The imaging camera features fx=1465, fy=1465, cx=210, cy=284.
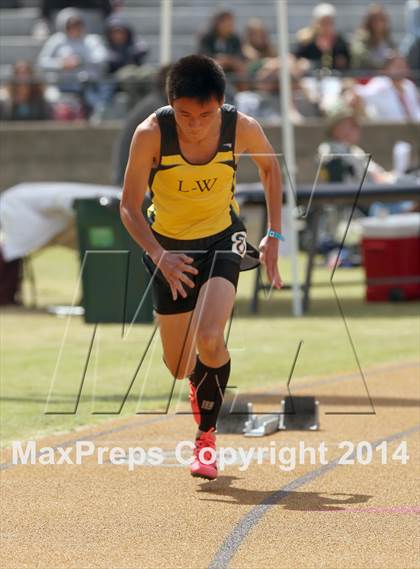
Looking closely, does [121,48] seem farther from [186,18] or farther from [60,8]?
[186,18]

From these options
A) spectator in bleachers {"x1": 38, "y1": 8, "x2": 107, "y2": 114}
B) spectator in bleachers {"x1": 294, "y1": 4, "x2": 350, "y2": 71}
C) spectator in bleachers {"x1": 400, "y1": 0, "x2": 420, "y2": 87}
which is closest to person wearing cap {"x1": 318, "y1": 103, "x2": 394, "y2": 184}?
spectator in bleachers {"x1": 294, "y1": 4, "x2": 350, "y2": 71}

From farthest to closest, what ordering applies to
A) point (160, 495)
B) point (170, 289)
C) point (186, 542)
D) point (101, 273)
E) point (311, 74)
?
point (311, 74) → point (101, 273) → point (170, 289) → point (160, 495) → point (186, 542)

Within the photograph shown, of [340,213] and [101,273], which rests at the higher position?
[101,273]

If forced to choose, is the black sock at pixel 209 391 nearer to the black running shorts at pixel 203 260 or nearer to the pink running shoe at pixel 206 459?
the pink running shoe at pixel 206 459

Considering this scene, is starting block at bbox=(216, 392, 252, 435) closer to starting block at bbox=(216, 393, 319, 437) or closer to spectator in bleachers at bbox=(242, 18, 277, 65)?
starting block at bbox=(216, 393, 319, 437)

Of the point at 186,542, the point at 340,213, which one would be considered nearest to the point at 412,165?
the point at 340,213

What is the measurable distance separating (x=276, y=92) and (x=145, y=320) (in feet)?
26.7

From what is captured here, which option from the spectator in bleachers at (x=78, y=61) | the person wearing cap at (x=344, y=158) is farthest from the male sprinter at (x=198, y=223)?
the spectator in bleachers at (x=78, y=61)

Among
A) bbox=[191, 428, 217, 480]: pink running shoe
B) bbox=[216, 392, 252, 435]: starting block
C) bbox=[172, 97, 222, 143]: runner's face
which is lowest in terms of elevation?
bbox=[216, 392, 252, 435]: starting block

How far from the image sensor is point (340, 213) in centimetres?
2000

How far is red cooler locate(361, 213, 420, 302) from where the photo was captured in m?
15.1

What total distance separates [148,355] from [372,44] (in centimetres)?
1139

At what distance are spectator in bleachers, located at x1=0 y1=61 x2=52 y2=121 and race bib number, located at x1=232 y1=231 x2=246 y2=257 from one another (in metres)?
13.9

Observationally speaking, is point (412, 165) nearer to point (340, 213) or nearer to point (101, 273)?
point (340, 213)
